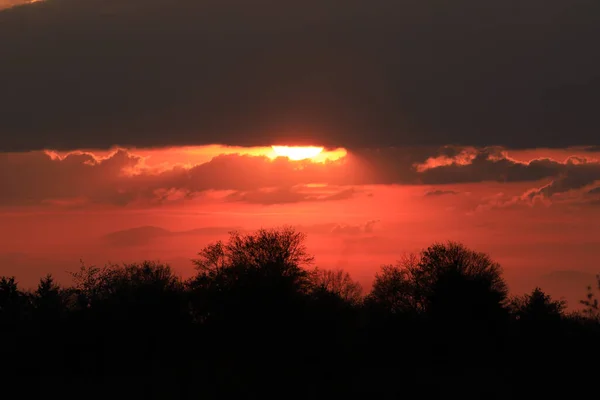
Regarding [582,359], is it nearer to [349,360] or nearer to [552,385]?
[552,385]

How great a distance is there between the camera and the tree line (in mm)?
65438

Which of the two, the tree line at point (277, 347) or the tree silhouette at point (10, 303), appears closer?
the tree line at point (277, 347)

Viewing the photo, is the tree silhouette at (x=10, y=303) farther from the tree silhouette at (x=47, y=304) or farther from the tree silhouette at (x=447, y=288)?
the tree silhouette at (x=447, y=288)

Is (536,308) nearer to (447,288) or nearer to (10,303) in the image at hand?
(447,288)

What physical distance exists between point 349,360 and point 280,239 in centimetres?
3449

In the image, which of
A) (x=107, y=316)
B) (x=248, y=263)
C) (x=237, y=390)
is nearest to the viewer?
(x=237, y=390)

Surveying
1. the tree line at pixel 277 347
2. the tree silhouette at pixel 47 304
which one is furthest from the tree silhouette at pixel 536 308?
the tree silhouette at pixel 47 304

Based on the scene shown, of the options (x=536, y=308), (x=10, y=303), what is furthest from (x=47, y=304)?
(x=536, y=308)

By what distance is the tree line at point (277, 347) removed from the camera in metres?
65.4

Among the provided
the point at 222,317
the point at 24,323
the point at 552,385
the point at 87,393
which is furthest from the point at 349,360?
the point at 24,323

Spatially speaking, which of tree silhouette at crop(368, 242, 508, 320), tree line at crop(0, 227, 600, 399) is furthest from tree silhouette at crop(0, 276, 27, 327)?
tree silhouette at crop(368, 242, 508, 320)

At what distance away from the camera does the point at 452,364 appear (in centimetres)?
7719

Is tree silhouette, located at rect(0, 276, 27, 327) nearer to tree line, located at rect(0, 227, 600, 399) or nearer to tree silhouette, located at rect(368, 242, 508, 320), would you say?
tree line, located at rect(0, 227, 600, 399)

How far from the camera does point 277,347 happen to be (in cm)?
6931
